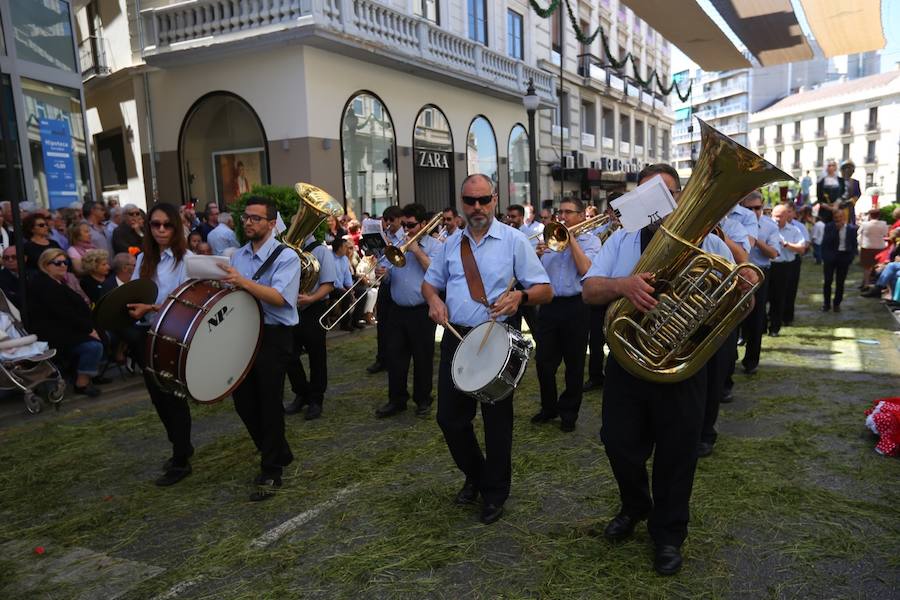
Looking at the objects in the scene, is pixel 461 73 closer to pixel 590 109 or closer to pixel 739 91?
pixel 590 109

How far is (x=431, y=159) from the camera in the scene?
1827 centimetres

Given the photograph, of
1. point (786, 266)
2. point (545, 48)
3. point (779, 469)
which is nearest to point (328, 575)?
point (779, 469)

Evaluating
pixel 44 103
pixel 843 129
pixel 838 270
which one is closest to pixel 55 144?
pixel 44 103

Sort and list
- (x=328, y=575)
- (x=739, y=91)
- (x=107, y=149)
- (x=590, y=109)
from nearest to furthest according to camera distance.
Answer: (x=328, y=575) → (x=107, y=149) → (x=590, y=109) → (x=739, y=91)

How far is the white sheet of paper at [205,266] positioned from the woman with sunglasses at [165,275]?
0.63 metres

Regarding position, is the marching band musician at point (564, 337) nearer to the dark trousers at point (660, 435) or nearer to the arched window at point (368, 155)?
the dark trousers at point (660, 435)

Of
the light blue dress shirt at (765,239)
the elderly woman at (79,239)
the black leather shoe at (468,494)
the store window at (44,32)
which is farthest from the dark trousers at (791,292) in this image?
the store window at (44,32)

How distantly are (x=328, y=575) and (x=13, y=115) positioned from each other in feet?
39.0

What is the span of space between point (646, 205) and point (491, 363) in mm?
1182

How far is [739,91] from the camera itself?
304 feet

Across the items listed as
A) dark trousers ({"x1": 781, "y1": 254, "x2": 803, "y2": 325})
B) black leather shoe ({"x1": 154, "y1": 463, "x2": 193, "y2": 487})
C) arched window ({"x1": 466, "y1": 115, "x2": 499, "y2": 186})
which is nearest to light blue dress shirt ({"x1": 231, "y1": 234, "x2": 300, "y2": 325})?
black leather shoe ({"x1": 154, "y1": 463, "x2": 193, "y2": 487})

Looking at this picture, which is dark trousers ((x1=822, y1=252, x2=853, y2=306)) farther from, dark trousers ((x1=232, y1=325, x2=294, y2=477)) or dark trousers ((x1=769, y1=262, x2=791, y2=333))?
dark trousers ((x1=232, y1=325, x2=294, y2=477))

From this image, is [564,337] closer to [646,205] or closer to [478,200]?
[478,200]

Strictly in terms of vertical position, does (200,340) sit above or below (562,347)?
above
